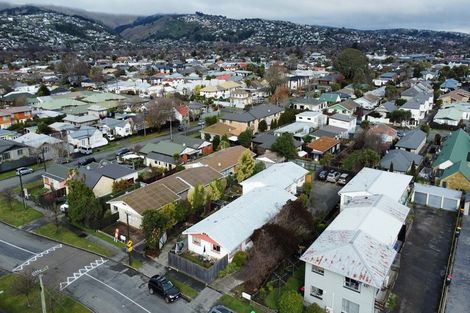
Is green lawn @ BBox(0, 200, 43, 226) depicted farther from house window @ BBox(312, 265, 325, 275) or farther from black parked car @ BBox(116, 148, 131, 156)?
house window @ BBox(312, 265, 325, 275)

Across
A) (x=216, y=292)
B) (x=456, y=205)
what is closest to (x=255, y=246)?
(x=216, y=292)

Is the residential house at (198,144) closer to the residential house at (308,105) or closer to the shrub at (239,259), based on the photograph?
the shrub at (239,259)

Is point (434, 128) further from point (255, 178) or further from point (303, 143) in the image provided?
point (255, 178)

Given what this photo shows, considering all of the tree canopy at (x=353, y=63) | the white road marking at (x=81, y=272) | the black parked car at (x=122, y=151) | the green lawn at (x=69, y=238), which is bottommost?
the white road marking at (x=81, y=272)

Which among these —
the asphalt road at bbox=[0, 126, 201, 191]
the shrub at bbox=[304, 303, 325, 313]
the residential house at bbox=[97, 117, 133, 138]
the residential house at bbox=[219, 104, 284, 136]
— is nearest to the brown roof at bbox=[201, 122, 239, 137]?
the residential house at bbox=[219, 104, 284, 136]

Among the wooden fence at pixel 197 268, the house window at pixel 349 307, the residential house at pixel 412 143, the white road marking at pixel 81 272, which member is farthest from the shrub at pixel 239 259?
the residential house at pixel 412 143
